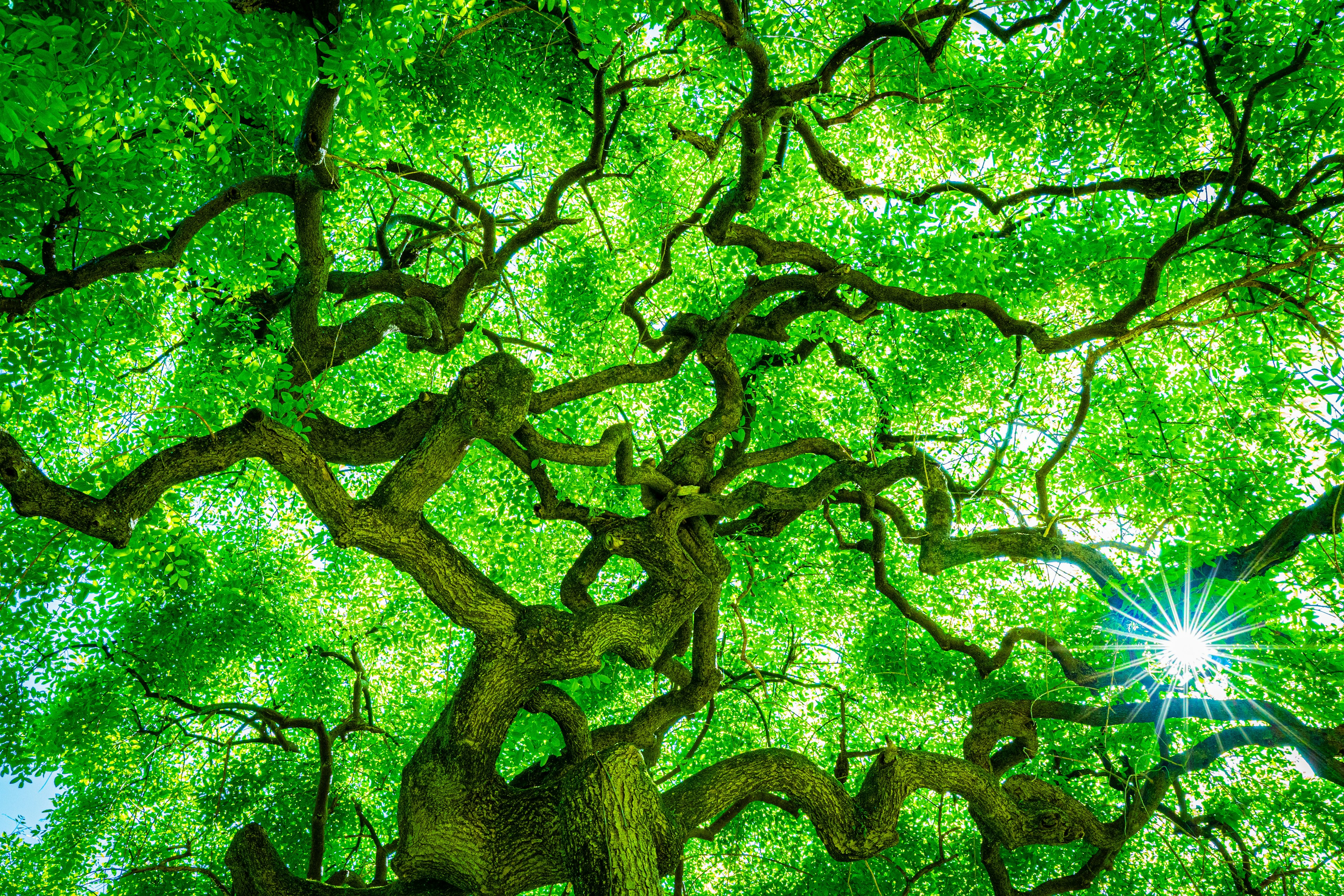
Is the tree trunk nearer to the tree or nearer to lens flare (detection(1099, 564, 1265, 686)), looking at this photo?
the tree

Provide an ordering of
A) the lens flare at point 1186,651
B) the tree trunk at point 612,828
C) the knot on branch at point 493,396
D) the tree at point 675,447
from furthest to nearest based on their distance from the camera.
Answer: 1. the lens flare at point 1186,651
2. the knot on branch at point 493,396
3. the tree at point 675,447
4. the tree trunk at point 612,828

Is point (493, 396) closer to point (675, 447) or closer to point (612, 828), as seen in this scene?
point (675, 447)

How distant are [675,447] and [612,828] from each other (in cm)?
358

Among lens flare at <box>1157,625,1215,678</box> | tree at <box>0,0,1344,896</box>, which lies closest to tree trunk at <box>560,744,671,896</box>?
tree at <box>0,0,1344,896</box>

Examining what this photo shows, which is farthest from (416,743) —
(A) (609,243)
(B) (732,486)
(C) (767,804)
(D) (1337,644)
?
(D) (1337,644)

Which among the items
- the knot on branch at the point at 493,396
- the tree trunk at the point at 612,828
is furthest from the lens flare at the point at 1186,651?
the knot on branch at the point at 493,396

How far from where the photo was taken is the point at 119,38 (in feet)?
11.6

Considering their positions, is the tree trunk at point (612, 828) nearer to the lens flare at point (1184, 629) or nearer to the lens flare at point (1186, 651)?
the lens flare at point (1184, 629)

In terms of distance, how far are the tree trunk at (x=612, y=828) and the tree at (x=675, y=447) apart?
0.03m

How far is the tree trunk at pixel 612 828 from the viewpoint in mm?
5164

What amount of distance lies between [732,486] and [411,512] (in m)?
4.39

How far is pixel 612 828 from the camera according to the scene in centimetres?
534

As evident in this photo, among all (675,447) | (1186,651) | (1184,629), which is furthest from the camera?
(675,447)

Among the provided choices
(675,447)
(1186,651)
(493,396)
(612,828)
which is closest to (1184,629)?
(1186,651)
